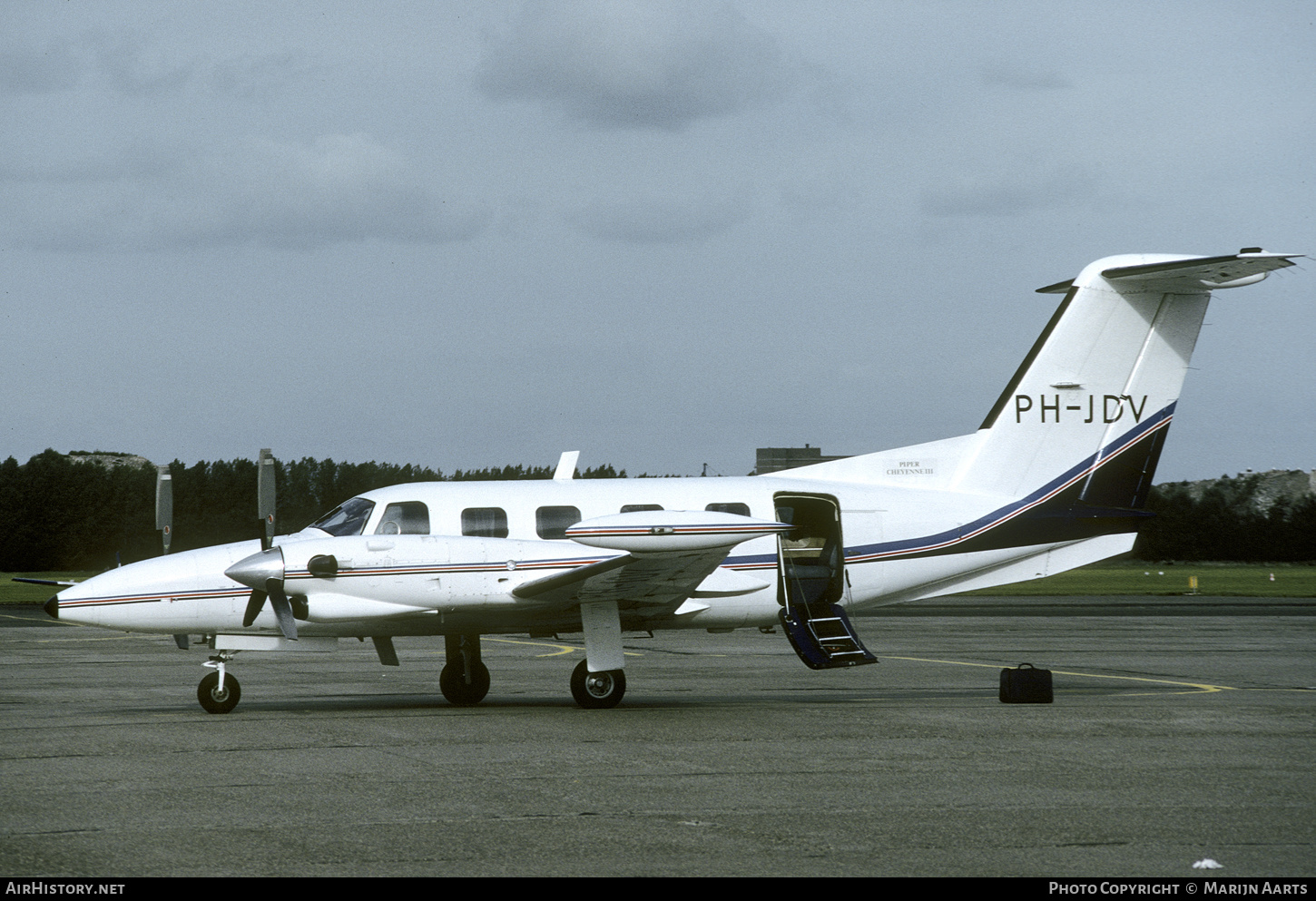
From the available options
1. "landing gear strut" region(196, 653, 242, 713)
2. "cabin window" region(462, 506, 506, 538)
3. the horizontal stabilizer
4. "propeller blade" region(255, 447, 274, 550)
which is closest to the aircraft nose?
"landing gear strut" region(196, 653, 242, 713)

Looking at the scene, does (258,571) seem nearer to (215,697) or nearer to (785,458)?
(215,697)

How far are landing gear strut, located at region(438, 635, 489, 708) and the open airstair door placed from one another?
3.59 m

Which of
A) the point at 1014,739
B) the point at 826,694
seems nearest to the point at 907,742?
the point at 1014,739

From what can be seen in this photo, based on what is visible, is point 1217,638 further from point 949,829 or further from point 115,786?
point 115,786

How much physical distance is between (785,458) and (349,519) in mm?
11211

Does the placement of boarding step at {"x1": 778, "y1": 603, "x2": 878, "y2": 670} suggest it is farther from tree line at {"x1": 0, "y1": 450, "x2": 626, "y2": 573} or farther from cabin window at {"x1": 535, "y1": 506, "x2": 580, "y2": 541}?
tree line at {"x1": 0, "y1": 450, "x2": 626, "y2": 573}

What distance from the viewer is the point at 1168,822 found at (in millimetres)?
7711

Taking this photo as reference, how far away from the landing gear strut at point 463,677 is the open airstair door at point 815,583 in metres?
3.59

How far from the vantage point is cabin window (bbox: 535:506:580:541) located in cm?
1446

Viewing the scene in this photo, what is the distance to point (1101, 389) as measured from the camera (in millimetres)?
16250

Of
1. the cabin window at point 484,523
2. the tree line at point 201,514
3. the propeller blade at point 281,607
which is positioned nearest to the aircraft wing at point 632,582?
the cabin window at point 484,523

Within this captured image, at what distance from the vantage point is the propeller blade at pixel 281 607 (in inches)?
517

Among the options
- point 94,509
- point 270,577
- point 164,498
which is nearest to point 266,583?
point 270,577
